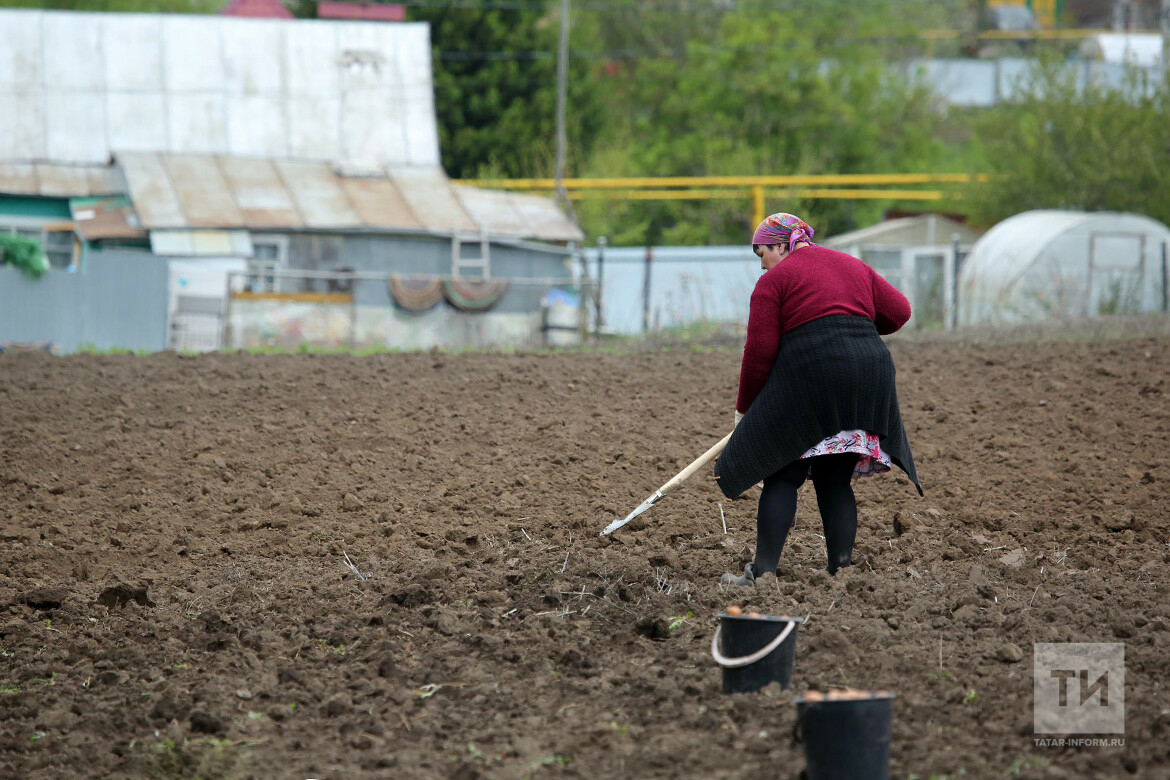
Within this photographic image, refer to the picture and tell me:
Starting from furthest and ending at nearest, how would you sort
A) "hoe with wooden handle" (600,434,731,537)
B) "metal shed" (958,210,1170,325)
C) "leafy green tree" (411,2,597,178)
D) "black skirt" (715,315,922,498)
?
"leafy green tree" (411,2,597,178) → "metal shed" (958,210,1170,325) → "hoe with wooden handle" (600,434,731,537) → "black skirt" (715,315,922,498)

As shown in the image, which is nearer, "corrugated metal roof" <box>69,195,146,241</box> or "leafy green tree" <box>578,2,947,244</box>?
"corrugated metal roof" <box>69,195,146,241</box>

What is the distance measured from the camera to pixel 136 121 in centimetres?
1894

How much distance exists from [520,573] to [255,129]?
16.3m

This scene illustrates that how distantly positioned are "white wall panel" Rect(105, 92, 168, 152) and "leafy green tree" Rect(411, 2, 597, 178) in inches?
398

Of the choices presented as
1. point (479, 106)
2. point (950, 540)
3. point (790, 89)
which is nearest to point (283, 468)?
point (950, 540)

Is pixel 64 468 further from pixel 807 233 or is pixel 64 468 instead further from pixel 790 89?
pixel 790 89

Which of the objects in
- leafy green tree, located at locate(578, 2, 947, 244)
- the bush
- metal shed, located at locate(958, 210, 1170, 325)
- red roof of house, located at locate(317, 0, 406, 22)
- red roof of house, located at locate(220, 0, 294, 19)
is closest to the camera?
the bush

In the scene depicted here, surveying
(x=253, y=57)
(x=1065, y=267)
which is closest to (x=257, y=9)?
(x=253, y=57)

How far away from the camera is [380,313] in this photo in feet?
57.7

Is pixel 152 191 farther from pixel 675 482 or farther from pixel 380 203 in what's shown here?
pixel 675 482

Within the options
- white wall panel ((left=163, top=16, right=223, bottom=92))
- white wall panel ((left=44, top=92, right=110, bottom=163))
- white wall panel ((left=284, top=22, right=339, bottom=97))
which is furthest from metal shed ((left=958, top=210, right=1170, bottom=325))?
white wall panel ((left=44, top=92, right=110, bottom=163))

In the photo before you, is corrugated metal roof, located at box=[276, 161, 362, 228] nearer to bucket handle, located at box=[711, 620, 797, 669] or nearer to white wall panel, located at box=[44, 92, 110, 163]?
white wall panel, located at box=[44, 92, 110, 163]

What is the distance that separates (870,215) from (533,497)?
28697 millimetres

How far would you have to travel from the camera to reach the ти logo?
313 cm
